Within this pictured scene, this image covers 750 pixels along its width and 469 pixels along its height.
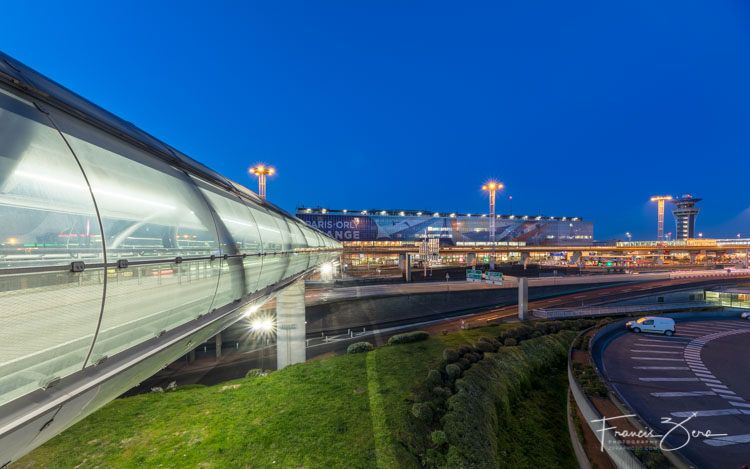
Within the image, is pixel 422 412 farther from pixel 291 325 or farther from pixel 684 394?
pixel 684 394

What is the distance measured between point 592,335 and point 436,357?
13.5 meters

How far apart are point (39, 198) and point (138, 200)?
1.08 m

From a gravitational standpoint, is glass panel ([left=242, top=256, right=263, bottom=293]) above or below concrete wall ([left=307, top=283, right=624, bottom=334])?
above

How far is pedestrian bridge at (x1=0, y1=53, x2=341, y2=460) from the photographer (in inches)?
76.6

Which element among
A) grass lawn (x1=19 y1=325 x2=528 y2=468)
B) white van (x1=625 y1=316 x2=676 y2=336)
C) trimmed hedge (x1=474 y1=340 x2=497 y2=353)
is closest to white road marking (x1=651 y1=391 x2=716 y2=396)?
grass lawn (x1=19 y1=325 x2=528 y2=468)

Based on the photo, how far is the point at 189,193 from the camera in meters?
4.18

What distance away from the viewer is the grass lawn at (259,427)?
8680 millimetres

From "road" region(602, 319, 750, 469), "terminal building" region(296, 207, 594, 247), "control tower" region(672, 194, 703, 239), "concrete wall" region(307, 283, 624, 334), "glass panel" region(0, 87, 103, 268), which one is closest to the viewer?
"glass panel" region(0, 87, 103, 268)

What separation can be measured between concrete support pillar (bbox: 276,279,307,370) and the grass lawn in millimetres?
2873

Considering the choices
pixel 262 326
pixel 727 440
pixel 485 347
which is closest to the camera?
pixel 727 440

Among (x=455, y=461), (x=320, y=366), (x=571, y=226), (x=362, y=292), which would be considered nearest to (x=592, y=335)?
(x=455, y=461)

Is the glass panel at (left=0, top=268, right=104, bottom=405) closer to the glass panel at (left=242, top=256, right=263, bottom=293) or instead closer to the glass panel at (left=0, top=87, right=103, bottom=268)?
the glass panel at (left=0, top=87, right=103, bottom=268)

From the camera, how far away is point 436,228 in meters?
92.9

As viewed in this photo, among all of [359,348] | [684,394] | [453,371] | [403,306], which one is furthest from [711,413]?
[403,306]
